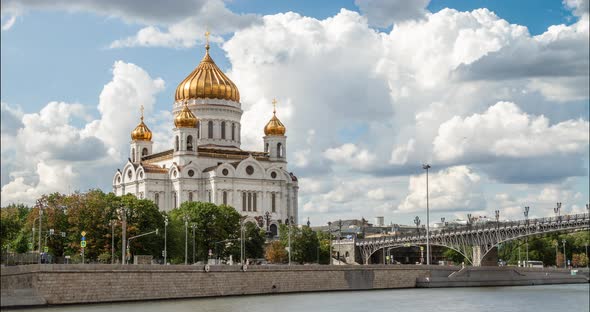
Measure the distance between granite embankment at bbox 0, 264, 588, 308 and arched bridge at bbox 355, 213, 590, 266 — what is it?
855cm

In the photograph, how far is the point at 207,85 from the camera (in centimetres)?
13012

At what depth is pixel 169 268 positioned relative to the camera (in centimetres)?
6481

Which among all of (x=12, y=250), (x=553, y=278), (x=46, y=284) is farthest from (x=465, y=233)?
(x=46, y=284)

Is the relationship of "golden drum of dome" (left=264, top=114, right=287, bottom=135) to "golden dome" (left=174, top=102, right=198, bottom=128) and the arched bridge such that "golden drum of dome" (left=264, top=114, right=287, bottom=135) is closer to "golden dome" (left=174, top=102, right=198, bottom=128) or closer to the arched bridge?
"golden dome" (left=174, top=102, right=198, bottom=128)

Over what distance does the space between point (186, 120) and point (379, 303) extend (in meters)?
63.6

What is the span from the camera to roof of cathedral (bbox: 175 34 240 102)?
130250 millimetres

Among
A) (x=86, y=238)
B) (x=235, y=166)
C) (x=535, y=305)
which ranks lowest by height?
(x=535, y=305)

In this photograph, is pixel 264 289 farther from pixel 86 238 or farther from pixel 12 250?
pixel 12 250

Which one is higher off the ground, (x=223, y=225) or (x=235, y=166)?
(x=235, y=166)

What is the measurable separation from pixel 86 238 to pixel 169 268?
17187mm

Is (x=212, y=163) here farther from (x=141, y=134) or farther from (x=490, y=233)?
(x=490, y=233)

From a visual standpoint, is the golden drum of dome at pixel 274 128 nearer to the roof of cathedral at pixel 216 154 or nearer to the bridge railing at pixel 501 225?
the roof of cathedral at pixel 216 154

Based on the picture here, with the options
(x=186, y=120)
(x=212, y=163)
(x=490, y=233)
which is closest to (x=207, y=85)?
(x=186, y=120)

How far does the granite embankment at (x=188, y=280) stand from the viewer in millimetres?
57125
